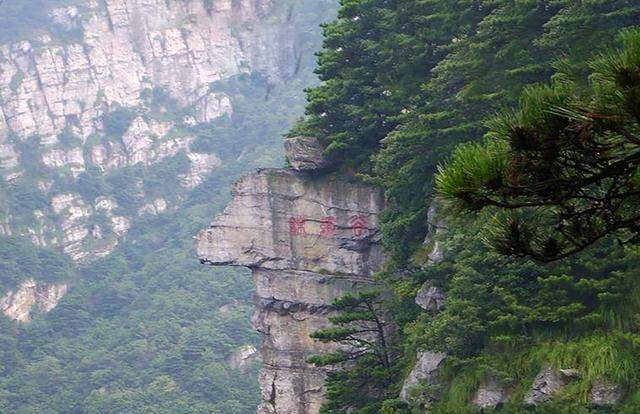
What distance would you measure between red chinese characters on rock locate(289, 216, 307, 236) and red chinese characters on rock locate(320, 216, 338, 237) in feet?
1.02

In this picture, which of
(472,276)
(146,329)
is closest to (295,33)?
(146,329)

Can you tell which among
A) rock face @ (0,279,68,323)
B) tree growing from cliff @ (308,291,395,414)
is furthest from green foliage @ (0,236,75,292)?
tree growing from cliff @ (308,291,395,414)

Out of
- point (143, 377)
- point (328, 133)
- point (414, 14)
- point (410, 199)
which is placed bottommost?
point (143, 377)

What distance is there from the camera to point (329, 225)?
53.1ft

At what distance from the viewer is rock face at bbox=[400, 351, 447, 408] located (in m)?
11.9

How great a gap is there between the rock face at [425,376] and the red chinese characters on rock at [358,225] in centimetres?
370

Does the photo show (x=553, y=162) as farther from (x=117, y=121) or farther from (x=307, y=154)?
(x=117, y=121)

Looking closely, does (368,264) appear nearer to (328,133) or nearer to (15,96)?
(328,133)

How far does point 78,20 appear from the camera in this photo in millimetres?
74688

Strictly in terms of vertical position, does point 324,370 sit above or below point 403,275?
below

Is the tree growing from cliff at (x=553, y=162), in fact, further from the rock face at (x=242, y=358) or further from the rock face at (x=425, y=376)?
the rock face at (x=242, y=358)

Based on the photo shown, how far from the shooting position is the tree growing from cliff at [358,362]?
13.9 m

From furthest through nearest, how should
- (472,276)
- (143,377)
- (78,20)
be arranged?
(78,20), (143,377), (472,276)

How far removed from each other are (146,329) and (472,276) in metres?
44.0
